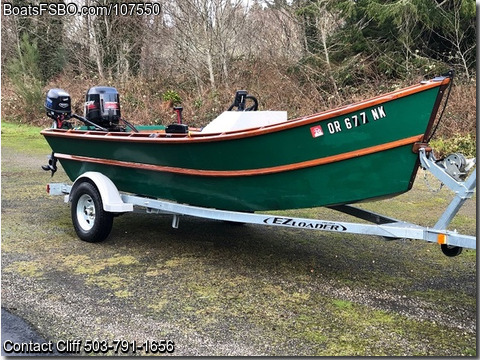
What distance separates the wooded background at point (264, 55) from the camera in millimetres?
12250

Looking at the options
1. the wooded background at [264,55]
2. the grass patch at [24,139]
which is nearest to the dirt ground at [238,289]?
the grass patch at [24,139]

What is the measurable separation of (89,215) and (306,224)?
96.2 inches

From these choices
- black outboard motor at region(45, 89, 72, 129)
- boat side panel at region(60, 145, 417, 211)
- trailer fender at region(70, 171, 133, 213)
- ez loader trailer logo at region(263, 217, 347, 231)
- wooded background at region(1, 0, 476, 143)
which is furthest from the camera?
wooded background at region(1, 0, 476, 143)

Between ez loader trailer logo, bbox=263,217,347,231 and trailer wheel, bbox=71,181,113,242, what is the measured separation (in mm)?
1759

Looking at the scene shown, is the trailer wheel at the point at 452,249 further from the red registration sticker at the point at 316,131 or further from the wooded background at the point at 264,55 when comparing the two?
the wooded background at the point at 264,55

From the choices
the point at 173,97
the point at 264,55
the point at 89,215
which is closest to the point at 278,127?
the point at 89,215

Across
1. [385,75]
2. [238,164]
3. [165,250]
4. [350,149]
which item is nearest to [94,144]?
[165,250]

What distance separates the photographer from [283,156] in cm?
380

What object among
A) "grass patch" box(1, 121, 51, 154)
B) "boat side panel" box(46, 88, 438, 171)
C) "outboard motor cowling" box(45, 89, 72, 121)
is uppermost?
"outboard motor cowling" box(45, 89, 72, 121)

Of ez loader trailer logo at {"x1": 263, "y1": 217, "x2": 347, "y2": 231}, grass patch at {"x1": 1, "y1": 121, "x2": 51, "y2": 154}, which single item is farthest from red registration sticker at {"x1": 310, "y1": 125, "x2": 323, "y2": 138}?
grass patch at {"x1": 1, "y1": 121, "x2": 51, "y2": 154}

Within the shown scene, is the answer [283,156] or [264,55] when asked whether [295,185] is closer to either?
[283,156]

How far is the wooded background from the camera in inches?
482

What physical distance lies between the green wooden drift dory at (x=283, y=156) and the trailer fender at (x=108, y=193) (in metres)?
0.19

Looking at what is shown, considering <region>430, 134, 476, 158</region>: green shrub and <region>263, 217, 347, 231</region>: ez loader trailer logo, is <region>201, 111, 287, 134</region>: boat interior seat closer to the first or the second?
<region>263, 217, 347, 231</region>: ez loader trailer logo
